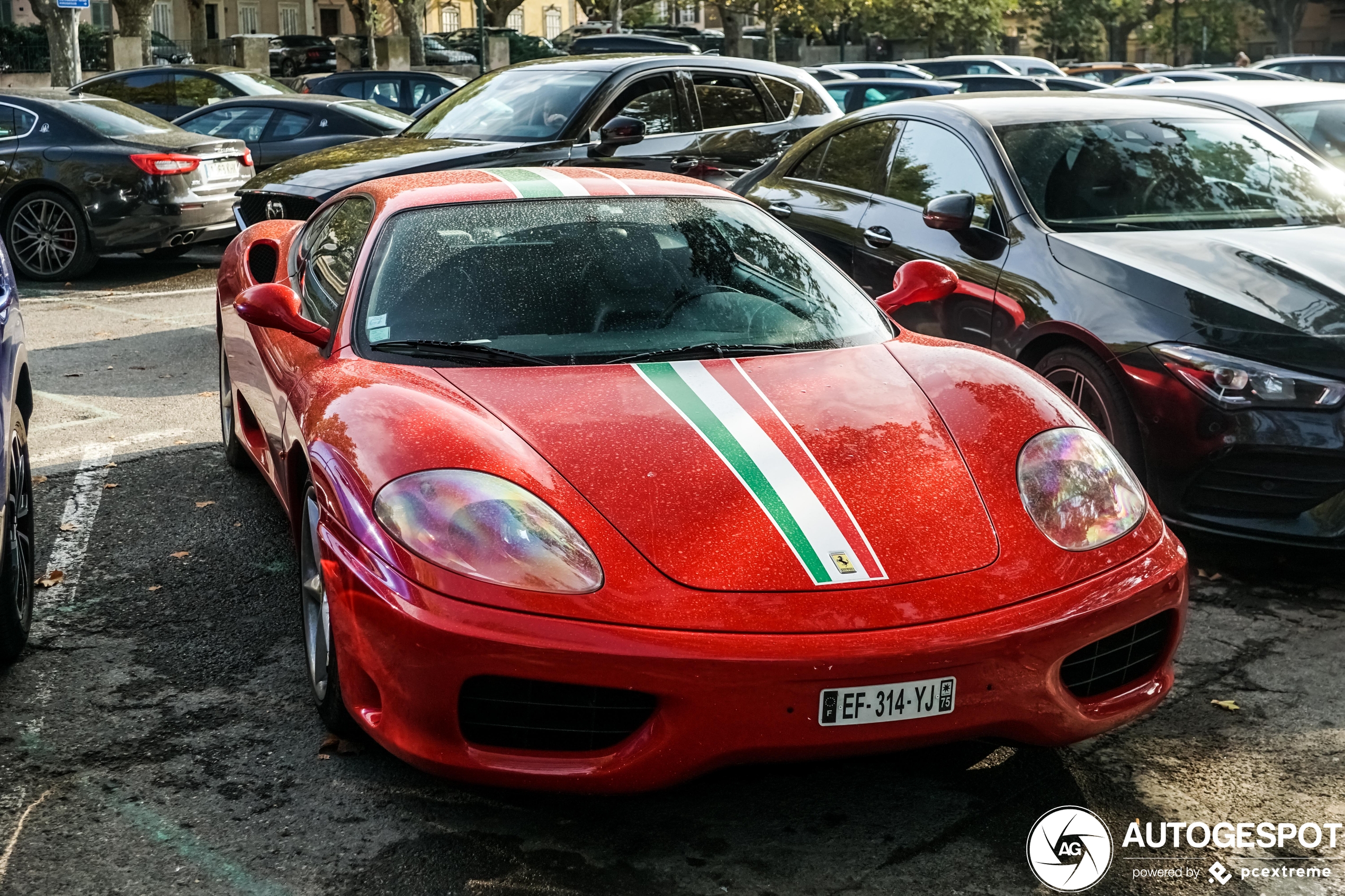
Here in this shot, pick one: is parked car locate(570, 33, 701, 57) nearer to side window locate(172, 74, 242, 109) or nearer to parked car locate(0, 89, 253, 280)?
side window locate(172, 74, 242, 109)

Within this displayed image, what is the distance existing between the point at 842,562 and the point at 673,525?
37cm

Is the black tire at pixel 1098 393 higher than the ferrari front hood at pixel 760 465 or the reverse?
the reverse

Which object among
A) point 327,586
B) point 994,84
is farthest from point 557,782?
point 994,84

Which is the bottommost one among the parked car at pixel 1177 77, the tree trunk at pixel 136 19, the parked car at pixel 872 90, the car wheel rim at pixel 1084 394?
the car wheel rim at pixel 1084 394

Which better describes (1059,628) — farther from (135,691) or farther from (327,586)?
(135,691)

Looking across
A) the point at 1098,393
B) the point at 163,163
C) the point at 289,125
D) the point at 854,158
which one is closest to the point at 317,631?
the point at 1098,393

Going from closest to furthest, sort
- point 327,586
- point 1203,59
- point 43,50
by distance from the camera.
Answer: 1. point 327,586
2. point 43,50
3. point 1203,59

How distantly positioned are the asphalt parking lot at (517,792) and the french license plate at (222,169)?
7.68 m

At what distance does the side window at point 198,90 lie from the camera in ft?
54.1

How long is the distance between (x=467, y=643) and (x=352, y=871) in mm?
567

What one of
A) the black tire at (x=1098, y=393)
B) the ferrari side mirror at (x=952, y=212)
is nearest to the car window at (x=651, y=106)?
Result: the ferrari side mirror at (x=952, y=212)

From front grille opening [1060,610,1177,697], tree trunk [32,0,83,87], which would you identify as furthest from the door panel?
tree trunk [32,0,83,87]

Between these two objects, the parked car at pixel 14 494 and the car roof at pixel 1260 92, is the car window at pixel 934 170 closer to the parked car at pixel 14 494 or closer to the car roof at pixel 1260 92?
the car roof at pixel 1260 92

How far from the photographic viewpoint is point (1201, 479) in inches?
192
